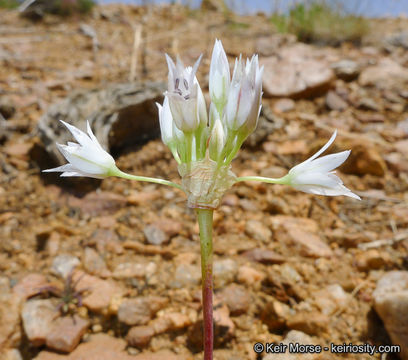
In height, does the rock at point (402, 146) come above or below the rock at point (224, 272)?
above

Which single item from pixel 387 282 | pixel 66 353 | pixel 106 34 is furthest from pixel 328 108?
pixel 106 34

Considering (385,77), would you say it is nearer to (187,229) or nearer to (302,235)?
(302,235)

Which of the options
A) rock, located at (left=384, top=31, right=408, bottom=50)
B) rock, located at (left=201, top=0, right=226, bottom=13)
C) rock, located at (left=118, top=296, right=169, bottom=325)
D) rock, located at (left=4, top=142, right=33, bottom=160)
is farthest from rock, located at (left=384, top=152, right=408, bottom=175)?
rock, located at (left=201, top=0, right=226, bottom=13)

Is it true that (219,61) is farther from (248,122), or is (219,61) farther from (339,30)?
(339,30)

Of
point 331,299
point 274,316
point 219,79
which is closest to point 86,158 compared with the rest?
point 219,79

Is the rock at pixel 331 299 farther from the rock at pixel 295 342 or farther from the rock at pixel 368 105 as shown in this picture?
the rock at pixel 368 105

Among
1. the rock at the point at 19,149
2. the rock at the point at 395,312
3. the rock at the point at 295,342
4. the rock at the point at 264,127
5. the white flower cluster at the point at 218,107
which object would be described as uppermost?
the white flower cluster at the point at 218,107

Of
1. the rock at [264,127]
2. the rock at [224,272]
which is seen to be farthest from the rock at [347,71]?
the rock at [224,272]
